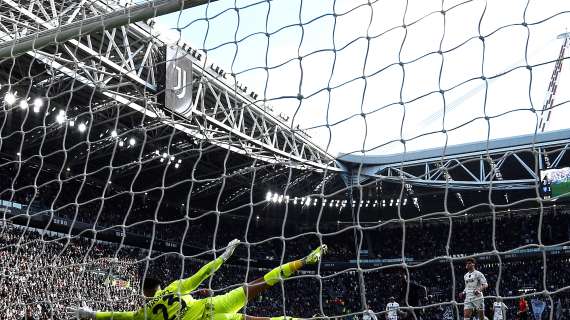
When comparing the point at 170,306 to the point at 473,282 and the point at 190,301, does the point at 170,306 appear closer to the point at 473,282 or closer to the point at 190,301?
the point at 190,301

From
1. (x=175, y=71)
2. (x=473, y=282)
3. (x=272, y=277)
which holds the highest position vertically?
(x=175, y=71)

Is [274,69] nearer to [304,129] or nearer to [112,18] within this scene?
[304,129]

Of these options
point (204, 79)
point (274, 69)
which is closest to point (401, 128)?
point (274, 69)

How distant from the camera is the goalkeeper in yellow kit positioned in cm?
406

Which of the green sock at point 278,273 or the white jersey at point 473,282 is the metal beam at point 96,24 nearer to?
the green sock at point 278,273

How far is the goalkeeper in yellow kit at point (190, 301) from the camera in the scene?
4.06m

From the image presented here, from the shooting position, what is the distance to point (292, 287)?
27.1 metres

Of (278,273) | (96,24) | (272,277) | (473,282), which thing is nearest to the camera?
(272,277)

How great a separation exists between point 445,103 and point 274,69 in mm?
1207

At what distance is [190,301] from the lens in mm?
4594

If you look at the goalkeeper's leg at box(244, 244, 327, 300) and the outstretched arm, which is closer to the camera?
the goalkeeper's leg at box(244, 244, 327, 300)

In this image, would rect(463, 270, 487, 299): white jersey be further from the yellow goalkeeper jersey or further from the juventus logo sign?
the juventus logo sign

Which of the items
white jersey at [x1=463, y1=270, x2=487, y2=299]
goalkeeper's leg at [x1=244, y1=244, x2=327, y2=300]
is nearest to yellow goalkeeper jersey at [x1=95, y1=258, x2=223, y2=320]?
goalkeeper's leg at [x1=244, y1=244, x2=327, y2=300]

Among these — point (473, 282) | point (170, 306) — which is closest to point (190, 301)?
point (170, 306)
